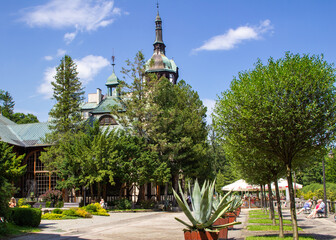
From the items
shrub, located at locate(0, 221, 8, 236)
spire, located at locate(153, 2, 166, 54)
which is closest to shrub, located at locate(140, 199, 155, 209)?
shrub, located at locate(0, 221, 8, 236)

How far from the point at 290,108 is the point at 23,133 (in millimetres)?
40347

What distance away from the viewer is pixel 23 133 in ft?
147

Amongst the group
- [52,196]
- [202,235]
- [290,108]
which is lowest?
[202,235]

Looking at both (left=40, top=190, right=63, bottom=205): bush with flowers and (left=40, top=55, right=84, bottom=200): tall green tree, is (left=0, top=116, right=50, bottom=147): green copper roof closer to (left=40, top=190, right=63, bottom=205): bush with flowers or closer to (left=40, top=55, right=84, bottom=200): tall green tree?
(left=40, top=55, right=84, bottom=200): tall green tree

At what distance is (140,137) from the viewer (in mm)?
35156

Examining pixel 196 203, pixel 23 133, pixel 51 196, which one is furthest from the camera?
pixel 23 133

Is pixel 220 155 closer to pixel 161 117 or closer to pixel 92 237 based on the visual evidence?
pixel 161 117

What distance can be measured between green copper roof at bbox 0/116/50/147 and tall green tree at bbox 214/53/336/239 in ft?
110

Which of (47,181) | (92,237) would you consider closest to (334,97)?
(92,237)

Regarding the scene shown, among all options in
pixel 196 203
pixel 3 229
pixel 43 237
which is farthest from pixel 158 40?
pixel 196 203

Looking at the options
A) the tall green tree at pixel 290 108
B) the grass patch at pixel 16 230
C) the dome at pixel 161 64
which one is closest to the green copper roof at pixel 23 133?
the dome at pixel 161 64

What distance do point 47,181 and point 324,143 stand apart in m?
36.2

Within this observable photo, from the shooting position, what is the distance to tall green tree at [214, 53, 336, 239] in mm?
10719

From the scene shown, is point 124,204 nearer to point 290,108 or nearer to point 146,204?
point 146,204
